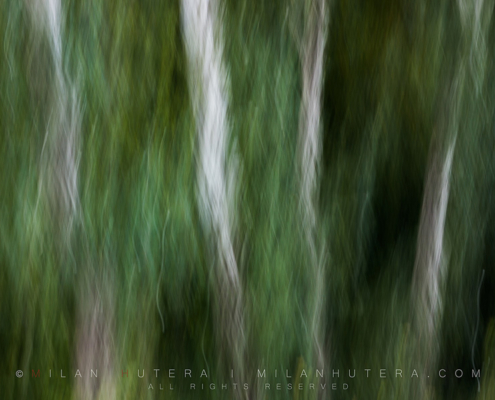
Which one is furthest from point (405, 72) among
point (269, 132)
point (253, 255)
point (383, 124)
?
point (253, 255)

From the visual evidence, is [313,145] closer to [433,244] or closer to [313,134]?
[313,134]

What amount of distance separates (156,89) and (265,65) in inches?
4.9

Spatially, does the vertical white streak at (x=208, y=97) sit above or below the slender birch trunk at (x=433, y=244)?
above

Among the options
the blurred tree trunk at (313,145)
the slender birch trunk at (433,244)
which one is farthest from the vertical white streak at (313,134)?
the slender birch trunk at (433,244)

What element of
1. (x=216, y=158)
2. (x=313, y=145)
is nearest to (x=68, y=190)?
(x=216, y=158)

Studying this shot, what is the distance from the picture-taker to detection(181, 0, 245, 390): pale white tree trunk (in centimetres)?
52

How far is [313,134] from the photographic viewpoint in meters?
0.53

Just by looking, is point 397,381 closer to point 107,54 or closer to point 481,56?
point 481,56

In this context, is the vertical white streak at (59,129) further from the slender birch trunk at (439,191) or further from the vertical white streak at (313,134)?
the slender birch trunk at (439,191)

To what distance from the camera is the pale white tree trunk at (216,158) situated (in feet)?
1.72

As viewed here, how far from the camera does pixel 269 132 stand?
0.52 m

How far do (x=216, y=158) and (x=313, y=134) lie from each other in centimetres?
11

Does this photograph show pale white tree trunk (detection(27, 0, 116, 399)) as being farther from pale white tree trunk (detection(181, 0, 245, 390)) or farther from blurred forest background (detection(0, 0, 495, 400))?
pale white tree trunk (detection(181, 0, 245, 390))

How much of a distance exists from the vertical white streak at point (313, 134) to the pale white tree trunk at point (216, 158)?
82mm
